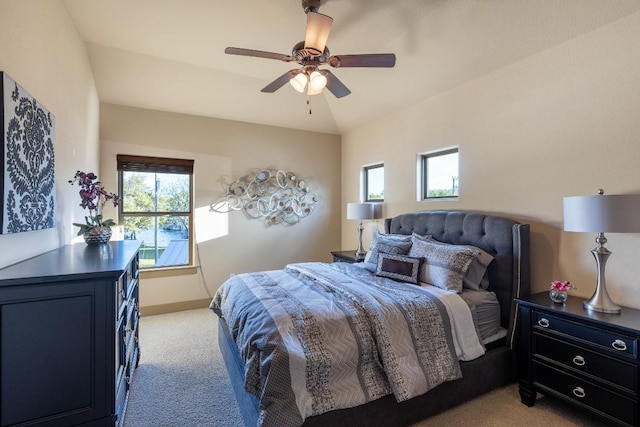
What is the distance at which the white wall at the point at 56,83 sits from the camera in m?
1.56

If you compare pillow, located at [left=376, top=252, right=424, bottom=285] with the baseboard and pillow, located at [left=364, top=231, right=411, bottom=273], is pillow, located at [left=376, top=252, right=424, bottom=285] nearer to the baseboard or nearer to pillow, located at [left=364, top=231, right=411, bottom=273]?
pillow, located at [left=364, top=231, right=411, bottom=273]

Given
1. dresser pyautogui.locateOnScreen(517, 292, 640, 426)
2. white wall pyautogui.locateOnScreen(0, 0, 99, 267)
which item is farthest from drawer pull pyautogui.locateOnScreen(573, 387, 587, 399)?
white wall pyautogui.locateOnScreen(0, 0, 99, 267)

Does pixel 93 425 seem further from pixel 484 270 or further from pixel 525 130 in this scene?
pixel 525 130

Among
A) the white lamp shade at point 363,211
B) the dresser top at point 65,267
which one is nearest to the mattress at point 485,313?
the white lamp shade at point 363,211

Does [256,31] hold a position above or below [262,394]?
above

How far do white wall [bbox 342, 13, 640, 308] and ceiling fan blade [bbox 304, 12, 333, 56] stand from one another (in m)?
1.85

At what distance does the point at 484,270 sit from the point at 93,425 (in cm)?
277

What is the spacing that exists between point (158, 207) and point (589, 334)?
15.0 feet

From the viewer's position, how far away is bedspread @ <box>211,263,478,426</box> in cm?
160

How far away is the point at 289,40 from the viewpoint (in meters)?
3.09

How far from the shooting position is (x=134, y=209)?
4086 millimetres

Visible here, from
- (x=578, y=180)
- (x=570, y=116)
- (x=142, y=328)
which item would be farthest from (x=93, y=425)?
(x=570, y=116)

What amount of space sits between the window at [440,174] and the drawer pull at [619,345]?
1.91 metres

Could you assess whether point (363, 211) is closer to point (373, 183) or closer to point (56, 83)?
point (373, 183)
